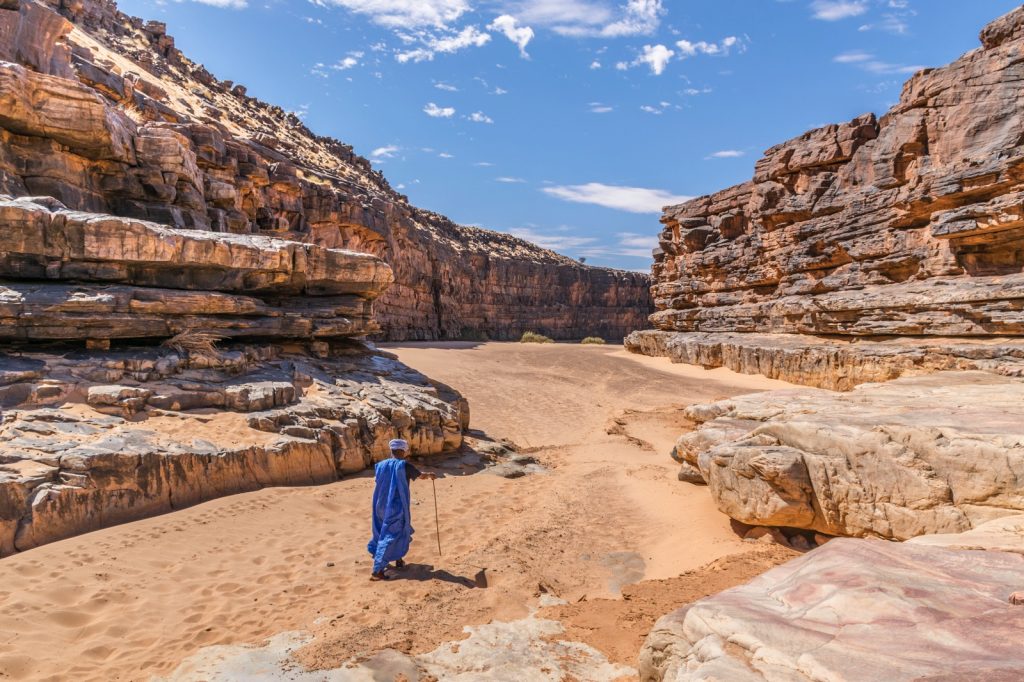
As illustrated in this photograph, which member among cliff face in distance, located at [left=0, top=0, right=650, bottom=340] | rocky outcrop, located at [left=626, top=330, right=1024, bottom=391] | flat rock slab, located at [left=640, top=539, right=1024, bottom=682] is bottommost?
flat rock slab, located at [left=640, top=539, right=1024, bottom=682]

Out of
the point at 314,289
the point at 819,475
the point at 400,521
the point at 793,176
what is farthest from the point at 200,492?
the point at 793,176

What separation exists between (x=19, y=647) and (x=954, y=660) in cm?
624

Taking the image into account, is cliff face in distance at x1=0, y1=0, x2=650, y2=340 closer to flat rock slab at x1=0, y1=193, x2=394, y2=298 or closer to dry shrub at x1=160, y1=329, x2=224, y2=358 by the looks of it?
flat rock slab at x1=0, y1=193, x2=394, y2=298

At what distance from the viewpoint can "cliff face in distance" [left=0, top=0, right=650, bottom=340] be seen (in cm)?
1195

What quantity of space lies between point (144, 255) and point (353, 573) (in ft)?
24.9

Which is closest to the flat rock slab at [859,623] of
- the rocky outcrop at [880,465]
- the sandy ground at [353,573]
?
the sandy ground at [353,573]

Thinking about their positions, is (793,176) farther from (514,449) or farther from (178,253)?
(178,253)

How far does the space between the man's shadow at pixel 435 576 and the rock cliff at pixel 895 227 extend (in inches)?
571

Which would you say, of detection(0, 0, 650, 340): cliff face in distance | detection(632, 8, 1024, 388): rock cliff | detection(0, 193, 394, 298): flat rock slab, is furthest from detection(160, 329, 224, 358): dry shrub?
detection(632, 8, 1024, 388): rock cliff

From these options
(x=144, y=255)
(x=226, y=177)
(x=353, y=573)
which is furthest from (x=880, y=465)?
(x=226, y=177)

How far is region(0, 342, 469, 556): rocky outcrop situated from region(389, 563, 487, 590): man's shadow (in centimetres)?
357

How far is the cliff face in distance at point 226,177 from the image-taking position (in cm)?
1195

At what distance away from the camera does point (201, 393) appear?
9070 mm

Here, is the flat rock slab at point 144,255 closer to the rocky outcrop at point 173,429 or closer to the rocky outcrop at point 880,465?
the rocky outcrop at point 173,429
